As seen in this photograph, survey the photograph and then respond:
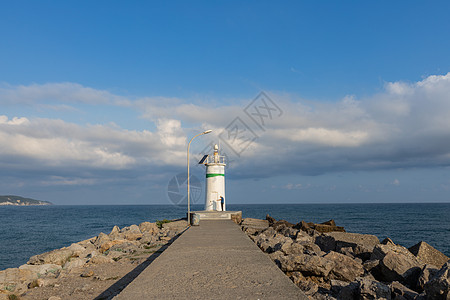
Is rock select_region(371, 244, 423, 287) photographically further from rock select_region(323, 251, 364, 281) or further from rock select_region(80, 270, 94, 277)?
rock select_region(80, 270, 94, 277)

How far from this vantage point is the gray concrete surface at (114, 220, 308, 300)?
495cm

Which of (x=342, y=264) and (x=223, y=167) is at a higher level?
(x=223, y=167)

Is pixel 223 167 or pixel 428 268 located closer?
pixel 428 268

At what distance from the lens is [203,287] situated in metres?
5.34

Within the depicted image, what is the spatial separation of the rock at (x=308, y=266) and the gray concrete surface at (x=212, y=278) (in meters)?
0.54

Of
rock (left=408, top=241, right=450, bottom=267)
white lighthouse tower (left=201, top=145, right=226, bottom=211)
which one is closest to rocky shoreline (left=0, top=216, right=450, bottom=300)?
rock (left=408, top=241, right=450, bottom=267)

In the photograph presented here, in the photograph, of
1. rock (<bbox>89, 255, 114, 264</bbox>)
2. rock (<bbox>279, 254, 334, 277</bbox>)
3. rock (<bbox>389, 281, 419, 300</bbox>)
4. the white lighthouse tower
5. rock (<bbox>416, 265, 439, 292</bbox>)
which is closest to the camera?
rock (<bbox>389, 281, 419, 300</bbox>)

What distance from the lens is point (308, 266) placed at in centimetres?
754

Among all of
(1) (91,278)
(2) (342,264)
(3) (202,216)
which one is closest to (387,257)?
(2) (342,264)

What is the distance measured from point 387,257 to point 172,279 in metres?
5.47

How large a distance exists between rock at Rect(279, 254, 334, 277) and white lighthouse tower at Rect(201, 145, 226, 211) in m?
17.4

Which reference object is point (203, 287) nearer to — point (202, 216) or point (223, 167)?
point (202, 216)

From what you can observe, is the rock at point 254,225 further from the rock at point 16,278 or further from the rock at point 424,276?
the rock at point 424,276

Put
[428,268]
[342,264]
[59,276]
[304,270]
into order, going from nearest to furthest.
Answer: [428,268] → [304,270] → [342,264] → [59,276]
